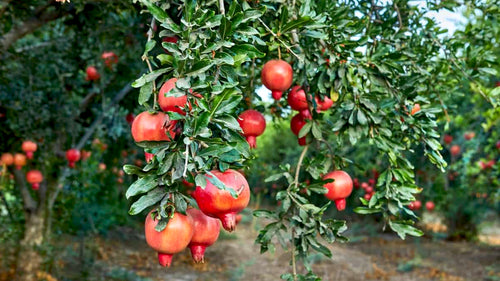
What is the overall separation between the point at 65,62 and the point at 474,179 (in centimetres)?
611

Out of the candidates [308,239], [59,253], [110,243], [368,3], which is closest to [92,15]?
[368,3]

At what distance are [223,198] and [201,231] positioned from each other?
121 millimetres

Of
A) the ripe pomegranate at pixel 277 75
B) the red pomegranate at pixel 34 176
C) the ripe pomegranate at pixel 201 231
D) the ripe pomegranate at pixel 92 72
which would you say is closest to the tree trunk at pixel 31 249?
the red pomegranate at pixel 34 176

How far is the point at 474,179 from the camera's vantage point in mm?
6906

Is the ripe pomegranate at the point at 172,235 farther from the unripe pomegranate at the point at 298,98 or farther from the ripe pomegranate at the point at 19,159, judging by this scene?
the ripe pomegranate at the point at 19,159

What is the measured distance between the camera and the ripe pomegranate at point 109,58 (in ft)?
13.6

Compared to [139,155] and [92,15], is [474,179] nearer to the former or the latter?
[139,155]

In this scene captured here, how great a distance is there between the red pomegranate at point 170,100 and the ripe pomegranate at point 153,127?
24mm

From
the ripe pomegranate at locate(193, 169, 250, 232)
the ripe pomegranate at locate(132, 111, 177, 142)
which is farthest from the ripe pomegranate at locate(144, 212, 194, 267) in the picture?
the ripe pomegranate at locate(132, 111, 177, 142)

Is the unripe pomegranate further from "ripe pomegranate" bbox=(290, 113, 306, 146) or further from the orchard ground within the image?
the orchard ground

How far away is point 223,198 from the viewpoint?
2.87 ft

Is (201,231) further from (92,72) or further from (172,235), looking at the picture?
(92,72)

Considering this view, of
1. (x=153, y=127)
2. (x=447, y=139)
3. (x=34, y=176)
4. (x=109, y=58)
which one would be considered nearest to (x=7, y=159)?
(x=34, y=176)

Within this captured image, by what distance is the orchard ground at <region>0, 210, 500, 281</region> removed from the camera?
19.7 feet
